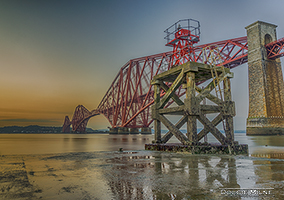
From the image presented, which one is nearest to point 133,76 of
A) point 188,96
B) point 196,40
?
point 196,40

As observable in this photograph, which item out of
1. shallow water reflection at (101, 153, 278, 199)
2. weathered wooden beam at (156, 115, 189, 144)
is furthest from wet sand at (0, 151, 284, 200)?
weathered wooden beam at (156, 115, 189, 144)

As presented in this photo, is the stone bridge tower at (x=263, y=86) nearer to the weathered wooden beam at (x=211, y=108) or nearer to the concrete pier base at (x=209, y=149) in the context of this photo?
the concrete pier base at (x=209, y=149)

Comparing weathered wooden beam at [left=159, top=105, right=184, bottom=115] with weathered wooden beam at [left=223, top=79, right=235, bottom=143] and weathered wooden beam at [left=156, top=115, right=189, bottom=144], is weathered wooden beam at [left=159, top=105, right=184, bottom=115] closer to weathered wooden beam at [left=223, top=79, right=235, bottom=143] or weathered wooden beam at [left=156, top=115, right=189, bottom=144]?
weathered wooden beam at [left=156, top=115, right=189, bottom=144]

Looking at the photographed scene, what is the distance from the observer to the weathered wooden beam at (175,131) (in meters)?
9.89

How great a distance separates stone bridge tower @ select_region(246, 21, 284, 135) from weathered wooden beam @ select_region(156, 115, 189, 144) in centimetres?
3161

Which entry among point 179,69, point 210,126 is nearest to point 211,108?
point 210,126

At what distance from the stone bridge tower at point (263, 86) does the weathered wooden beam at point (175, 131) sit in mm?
31608

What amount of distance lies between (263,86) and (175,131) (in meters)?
32.6

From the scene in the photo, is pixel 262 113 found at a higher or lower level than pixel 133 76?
lower

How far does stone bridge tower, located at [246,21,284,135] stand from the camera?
36.6 m

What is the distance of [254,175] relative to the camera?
4.50 meters

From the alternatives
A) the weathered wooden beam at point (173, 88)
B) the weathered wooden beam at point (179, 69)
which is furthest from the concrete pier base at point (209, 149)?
the weathered wooden beam at point (179, 69)

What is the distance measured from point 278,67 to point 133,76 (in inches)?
1802

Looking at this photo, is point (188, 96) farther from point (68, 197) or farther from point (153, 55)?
point (153, 55)
